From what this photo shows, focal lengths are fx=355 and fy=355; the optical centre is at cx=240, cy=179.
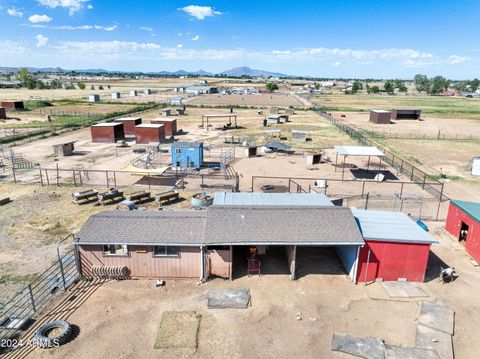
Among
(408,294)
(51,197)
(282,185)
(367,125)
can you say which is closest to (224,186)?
(282,185)

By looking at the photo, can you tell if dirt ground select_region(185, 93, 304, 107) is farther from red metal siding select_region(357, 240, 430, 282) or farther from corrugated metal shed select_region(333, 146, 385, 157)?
red metal siding select_region(357, 240, 430, 282)

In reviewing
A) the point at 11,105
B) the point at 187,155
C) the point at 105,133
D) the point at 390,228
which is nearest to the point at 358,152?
the point at 187,155

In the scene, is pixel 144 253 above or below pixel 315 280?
above

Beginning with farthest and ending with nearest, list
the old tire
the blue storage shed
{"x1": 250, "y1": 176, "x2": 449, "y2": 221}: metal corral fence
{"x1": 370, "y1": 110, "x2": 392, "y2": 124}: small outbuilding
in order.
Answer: {"x1": 370, "y1": 110, "x2": 392, "y2": 124}: small outbuilding < the blue storage shed < {"x1": 250, "y1": 176, "x2": 449, "y2": 221}: metal corral fence < the old tire

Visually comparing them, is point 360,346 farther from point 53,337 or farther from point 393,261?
point 53,337

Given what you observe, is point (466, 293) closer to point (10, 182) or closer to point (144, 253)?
point (144, 253)

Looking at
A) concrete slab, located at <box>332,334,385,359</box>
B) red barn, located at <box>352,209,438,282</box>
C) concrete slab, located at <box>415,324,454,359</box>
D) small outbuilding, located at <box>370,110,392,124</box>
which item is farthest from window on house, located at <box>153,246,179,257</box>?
small outbuilding, located at <box>370,110,392,124</box>
